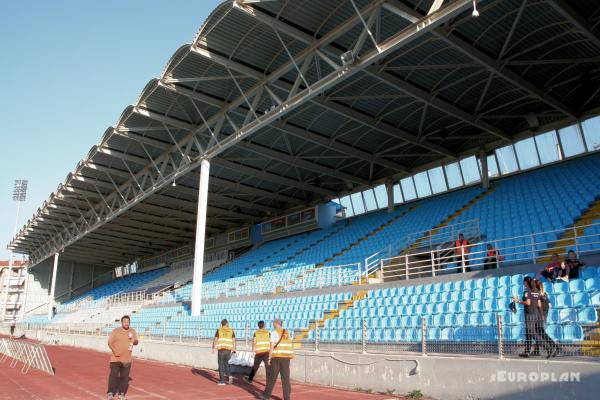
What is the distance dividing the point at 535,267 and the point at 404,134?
36.7ft

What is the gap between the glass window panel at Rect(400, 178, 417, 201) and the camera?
27.2 meters

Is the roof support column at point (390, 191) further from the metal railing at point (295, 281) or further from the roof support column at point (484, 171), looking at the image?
the metal railing at point (295, 281)

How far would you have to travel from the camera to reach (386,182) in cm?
2812

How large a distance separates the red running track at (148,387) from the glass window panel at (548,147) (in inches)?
642

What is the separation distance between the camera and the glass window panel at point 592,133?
1998cm

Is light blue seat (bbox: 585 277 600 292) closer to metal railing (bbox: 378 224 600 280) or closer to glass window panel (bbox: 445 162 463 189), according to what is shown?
metal railing (bbox: 378 224 600 280)

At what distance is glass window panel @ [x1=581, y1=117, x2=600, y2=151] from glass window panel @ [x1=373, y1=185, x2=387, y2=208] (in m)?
10.9

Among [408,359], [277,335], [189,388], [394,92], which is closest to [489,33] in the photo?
[394,92]

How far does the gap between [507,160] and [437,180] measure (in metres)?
3.92

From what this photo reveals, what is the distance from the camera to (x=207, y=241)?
4269cm

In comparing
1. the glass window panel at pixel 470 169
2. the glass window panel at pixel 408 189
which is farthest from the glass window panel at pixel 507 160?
the glass window panel at pixel 408 189

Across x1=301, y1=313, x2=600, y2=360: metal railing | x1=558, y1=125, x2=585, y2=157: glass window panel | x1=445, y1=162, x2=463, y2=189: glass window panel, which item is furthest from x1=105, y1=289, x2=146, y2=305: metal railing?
x1=558, y1=125, x2=585, y2=157: glass window panel

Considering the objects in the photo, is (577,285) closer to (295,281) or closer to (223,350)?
(223,350)

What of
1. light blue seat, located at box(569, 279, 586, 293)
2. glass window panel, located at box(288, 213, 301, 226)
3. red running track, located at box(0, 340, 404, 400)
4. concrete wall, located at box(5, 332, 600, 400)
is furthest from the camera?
glass window panel, located at box(288, 213, 301, 226)
